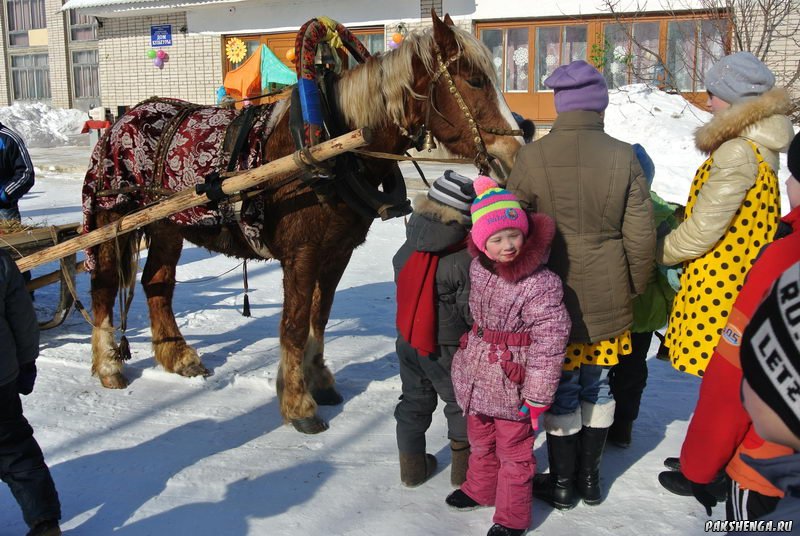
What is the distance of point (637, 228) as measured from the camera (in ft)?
8.89

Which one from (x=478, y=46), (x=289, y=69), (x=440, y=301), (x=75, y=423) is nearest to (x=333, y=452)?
(x=440, y=301)

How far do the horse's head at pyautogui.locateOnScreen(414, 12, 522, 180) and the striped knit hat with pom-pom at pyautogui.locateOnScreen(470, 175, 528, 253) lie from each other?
0.53 m

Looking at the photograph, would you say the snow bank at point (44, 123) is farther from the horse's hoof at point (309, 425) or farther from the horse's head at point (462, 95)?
the horse's head at point (462, 95)

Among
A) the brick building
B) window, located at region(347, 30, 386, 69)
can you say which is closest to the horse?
the brick building

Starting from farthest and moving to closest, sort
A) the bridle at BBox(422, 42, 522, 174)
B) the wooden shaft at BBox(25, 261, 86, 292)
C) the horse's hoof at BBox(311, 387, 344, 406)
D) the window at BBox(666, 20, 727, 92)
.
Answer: the window at BBox(666, 20, 727, 92) < the wooden shaft at BBox(25, 261, 86, 292) < the horse's hoof at BBox(311, 387, 344, 406) < the bridle at BBox(422, 42, 522, 174)

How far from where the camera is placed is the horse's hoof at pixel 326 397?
159 inches

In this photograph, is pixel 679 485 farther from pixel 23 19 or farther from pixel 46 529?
pixel 23 19

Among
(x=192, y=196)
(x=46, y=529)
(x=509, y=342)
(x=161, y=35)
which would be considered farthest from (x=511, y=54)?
(x=46, y=529)

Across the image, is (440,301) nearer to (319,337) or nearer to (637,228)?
(637,228)

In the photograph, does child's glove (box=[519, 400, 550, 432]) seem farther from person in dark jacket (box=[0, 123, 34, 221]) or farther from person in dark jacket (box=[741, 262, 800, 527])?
person in dark jacket (box=[0, 123, 34, 221])

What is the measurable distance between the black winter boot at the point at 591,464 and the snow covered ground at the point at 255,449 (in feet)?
0.19

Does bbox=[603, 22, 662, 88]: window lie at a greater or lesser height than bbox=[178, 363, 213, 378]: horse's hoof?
greater

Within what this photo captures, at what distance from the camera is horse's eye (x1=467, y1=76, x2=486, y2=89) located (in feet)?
10.3

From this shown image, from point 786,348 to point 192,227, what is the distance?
3.49 meters
